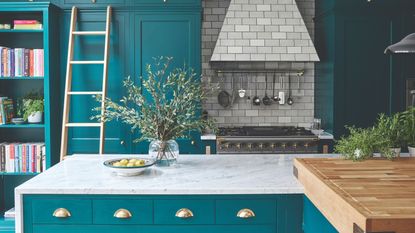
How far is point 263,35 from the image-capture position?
5.26 m

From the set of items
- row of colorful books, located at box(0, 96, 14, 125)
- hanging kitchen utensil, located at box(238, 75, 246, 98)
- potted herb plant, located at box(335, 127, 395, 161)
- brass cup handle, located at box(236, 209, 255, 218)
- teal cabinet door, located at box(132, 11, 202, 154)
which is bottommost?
brass cup handle, located at box(236, 209, 255, 218)

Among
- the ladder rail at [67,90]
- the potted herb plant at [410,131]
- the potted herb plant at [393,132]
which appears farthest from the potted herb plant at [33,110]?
the potted herb plant at [410,131]

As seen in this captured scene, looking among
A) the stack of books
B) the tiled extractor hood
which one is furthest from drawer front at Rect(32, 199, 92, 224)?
the tiled extractor hood

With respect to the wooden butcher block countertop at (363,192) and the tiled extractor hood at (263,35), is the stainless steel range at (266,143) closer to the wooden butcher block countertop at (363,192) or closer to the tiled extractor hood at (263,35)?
the tiled extractor hood at (263,35)

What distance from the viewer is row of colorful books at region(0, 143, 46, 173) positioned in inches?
187

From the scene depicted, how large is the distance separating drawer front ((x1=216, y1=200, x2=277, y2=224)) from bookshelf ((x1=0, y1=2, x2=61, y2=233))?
2713mm

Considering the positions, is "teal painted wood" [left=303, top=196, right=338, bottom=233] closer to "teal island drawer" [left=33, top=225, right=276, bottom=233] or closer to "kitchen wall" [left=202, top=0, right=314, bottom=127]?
"teal island drawer" [left=33, top=225, right=276, bottom=233]

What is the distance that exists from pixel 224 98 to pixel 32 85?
84.1 inches

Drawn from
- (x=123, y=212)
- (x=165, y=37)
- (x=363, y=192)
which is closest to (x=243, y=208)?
(x=123, y=212)

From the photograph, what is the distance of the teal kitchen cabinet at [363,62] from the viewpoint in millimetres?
4902

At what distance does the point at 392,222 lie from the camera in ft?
4.77

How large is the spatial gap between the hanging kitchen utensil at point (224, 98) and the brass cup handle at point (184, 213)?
3213 millimetres

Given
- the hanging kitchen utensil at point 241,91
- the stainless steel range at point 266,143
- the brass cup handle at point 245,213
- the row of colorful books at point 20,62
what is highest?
the row of colorful books at point 20,62

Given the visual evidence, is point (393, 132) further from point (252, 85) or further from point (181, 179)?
point (252, 85)
